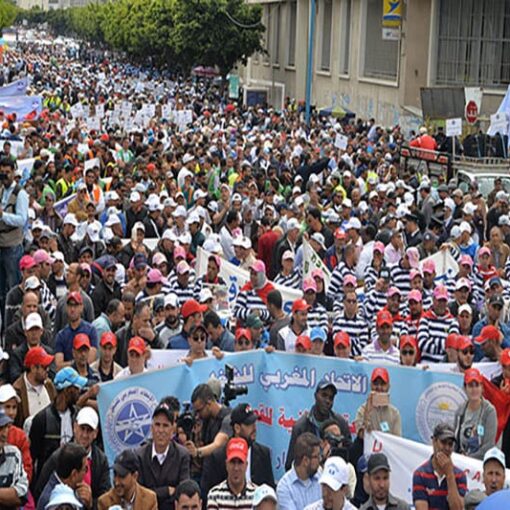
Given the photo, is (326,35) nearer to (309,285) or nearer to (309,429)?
(309,285)

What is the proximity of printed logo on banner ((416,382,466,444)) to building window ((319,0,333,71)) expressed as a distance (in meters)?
50.1

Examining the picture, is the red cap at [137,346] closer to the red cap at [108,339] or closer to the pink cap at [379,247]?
the red cap at [108,339]

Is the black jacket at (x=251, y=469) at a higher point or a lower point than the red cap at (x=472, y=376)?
lower

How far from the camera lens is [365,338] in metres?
11.6

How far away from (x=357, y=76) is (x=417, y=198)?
32.7m

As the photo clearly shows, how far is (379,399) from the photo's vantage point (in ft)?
30.6

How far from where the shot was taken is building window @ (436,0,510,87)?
44000 millimetres

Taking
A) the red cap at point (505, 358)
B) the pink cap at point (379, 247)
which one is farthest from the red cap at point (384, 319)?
the pink cap at point (379, 247)

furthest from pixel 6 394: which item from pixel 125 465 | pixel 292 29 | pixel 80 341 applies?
pixel 292 29

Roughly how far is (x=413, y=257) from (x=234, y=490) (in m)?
6.16

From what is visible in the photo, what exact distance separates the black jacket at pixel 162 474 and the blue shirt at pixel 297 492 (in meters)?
0.63

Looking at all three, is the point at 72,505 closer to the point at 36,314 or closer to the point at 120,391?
the point at 120,391

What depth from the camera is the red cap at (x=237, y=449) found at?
25.7 ft

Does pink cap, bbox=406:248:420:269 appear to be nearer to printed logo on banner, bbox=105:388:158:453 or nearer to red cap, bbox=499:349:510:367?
red cap, bbox=499:349:510:367
